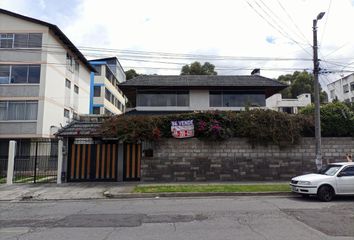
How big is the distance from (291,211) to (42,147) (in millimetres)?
23367

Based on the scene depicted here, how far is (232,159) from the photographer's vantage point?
18938 mm

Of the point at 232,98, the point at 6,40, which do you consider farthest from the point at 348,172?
the point at 6,40

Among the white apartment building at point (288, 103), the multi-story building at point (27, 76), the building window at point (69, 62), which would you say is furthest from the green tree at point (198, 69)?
the multi-story building at point (27, 76)

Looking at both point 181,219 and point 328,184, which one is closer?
point 181,219

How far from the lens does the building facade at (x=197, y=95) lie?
31.0 meters

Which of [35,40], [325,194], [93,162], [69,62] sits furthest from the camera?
[69,62]

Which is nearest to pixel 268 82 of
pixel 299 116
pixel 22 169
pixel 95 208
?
pixel 299 116

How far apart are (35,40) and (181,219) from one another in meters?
26.2

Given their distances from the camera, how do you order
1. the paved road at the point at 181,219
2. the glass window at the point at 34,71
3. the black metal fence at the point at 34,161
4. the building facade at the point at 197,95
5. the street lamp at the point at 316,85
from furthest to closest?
the building facade at the point at 197,95
the glass window at the point at 34,71
the black metal fence at the point at 34,161
the street lamp at the point at 316,85
the paved road at the point at 181,219

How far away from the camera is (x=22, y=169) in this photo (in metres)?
25.8

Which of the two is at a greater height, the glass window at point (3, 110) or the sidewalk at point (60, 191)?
the glass window at point (3, 110)

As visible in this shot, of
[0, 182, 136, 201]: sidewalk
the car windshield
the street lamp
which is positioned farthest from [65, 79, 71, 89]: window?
the car windshield

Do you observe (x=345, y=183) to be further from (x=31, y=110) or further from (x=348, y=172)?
(x=31, y=110)

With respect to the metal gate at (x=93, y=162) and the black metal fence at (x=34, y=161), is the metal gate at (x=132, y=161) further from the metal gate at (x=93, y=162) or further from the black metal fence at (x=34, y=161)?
the black metal fence at (x=34, y=161)
